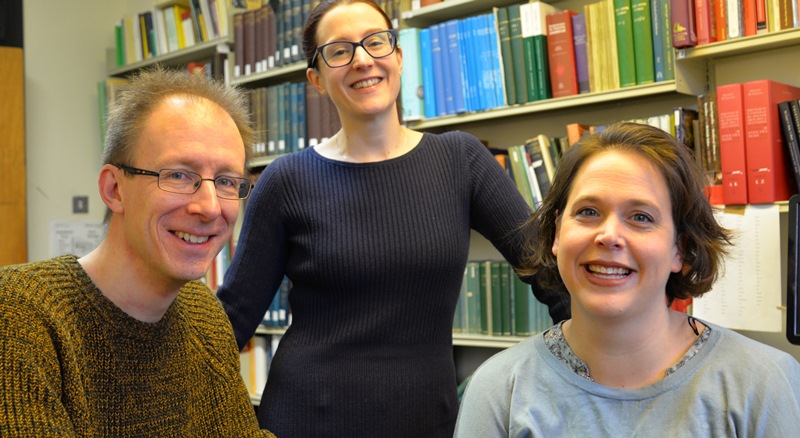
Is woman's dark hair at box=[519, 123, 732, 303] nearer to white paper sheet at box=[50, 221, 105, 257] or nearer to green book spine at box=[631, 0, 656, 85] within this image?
green book spine at box=[631, 0, 656, 85]

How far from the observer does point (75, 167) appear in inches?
178

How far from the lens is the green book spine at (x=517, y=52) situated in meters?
2.62

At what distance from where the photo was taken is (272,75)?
3.49 metres

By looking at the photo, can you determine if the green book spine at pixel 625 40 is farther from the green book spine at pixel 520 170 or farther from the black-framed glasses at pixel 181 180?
the black-framed glasses at pixel 181 180

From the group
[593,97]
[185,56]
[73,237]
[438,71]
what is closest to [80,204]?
[73,237]

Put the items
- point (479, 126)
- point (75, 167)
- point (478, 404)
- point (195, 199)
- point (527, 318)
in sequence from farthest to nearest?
1. point (75, 167)
2. point (479, 126)
3. point (527, 318)
4. point (478, 404)
5. point (195, 199)

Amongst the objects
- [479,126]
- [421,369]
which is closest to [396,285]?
[421,369]

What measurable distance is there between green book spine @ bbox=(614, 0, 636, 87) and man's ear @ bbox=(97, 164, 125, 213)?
1747 mm

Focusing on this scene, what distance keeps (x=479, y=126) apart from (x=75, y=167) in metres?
2.70

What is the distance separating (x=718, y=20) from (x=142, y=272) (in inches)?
73.7

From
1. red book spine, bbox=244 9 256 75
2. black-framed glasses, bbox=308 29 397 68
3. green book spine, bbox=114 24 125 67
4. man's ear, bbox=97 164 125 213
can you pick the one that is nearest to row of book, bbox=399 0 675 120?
red book spine, bbox=244 9 256 75

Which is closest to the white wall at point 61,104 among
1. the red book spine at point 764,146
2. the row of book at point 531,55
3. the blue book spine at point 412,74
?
the blue book spine at point 412,74

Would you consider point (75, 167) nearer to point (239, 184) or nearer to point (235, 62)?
point (235, 62)

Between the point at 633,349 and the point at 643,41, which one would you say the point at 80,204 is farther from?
the point at 633,349
